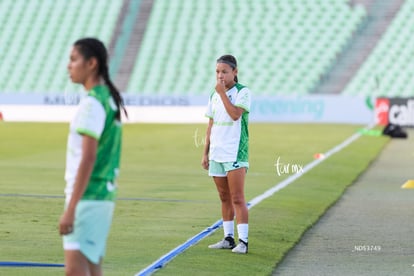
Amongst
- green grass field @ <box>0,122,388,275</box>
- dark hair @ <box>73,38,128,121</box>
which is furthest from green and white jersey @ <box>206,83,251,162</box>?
dark hair @ <box>73,38,128,121</box>

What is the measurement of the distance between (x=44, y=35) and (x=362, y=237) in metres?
44.6

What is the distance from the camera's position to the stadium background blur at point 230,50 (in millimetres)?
49875

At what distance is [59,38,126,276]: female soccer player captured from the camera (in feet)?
21.9

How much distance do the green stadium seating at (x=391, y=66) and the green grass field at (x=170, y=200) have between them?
14.4 metres

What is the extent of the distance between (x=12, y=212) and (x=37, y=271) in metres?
5.28

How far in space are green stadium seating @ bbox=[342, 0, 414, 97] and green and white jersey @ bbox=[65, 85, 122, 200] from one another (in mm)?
44200

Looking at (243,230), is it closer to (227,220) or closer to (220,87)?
(227,220)

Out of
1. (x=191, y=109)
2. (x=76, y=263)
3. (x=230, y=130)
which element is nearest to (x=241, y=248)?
(x=230, y=130)

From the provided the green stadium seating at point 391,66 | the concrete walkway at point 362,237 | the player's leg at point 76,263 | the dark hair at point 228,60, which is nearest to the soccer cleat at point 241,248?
the concrete walkway at point 362,237

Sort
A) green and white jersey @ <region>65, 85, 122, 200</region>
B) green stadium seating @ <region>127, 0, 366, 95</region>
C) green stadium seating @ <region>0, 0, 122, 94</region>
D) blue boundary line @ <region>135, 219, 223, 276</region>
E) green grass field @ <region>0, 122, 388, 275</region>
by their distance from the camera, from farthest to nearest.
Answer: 1. green stadium seating @ <region>0, 0, 122, 94</region>
2. green stadium seating @ <region>127, 0, 366, 95</region>
3. green grass field @ <region>0, 122, 388, 275</region>
4. blue boundary line @ <region>135, 219, 223, 276</region>
5. green and white jersey @ <region>65, 85, 122, 200</region>

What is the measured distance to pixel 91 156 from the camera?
6641mm

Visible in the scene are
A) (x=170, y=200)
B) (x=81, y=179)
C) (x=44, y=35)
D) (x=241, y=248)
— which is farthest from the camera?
(x=44, y=35)

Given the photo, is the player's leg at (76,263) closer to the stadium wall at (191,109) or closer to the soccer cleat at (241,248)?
the soccer cleat at (241,248)

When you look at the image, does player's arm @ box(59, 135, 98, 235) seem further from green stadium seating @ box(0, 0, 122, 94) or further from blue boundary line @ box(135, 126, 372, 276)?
green stadium seating @ box(0, 0, 122, 94)
